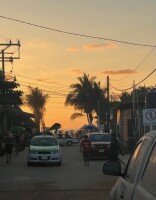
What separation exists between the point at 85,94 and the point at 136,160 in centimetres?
6529

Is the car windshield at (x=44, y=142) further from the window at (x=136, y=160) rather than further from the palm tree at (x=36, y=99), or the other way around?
the palm tree at (x=36, y=99)

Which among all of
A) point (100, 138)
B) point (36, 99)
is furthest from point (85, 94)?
point (100, 138)

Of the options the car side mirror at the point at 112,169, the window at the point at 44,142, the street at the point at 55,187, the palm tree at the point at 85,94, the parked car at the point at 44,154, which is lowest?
the street at the point at 55,187

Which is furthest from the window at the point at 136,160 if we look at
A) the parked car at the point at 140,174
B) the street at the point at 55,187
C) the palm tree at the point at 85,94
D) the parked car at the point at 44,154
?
the palm tree at the point at 85,94

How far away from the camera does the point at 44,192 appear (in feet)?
48.6

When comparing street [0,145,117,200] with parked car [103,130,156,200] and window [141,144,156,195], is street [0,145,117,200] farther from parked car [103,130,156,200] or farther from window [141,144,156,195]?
window [141,144,156,195]

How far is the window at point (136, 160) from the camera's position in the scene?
505 cm

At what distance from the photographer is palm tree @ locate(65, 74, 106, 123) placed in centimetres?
7031

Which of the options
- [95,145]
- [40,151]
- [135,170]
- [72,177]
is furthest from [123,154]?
[135,170]

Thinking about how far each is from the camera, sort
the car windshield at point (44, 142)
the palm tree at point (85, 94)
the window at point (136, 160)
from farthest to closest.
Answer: the palm tree at point (85, 94) < the car windshield at point (44, 142) < the window at point (136, 160)

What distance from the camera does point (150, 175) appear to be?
436 centimetres

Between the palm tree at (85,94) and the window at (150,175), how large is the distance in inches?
2576

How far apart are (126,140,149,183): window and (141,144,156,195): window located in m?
0.38

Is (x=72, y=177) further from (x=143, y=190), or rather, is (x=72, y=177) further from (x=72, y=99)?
(x=72, y=99)
